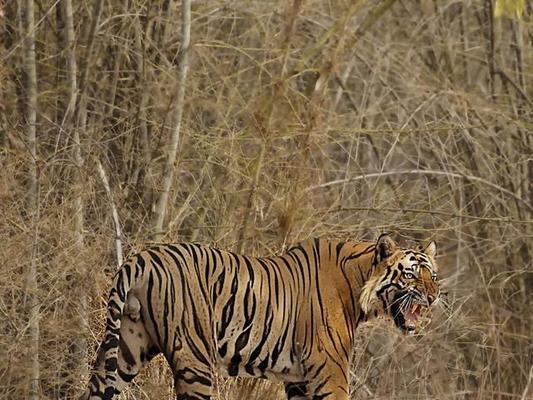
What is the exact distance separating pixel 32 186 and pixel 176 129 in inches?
56.2

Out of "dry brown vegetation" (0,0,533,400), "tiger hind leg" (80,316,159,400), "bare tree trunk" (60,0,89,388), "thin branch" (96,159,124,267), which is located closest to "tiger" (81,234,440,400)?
"tiger hind leg" (80,316,159,400)

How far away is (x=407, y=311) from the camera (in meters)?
9.79

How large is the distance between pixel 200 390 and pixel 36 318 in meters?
1.71

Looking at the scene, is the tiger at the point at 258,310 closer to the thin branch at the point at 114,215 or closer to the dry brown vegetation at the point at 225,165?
the dry brown vegetation at the point at 225,165

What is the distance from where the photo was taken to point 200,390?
9.23 meters

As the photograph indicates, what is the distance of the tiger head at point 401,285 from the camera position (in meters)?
9.77

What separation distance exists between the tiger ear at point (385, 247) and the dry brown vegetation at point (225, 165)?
5.58ft

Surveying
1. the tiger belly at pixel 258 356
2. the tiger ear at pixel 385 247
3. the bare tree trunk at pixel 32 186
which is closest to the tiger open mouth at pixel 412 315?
the tiger ear at pixel 385 247

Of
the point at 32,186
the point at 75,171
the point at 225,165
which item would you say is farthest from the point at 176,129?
the point at 32,186

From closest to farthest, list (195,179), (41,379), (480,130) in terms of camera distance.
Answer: (41,379), (195,179), (480,130)

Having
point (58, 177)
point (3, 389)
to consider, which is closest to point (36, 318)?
point (3, 389)

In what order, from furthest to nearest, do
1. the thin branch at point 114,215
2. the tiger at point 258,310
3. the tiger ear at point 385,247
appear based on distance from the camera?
the thin branch at point 114,215 < the tiger ear at point 385,247 < the tiger at point 258,310

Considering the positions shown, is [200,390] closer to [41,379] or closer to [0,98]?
[41,379]

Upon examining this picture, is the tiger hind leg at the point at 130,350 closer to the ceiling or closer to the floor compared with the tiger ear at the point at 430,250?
closer to the floor
